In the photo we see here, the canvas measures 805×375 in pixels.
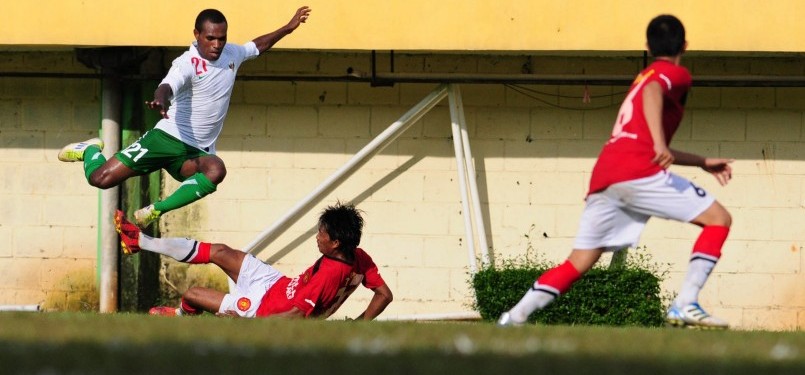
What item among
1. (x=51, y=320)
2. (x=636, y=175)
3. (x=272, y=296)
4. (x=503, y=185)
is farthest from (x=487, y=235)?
(x=51, y=320)

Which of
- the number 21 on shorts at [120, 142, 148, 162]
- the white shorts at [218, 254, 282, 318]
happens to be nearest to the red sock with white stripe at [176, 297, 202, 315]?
the white shorts at [218, 254, 282, 318]

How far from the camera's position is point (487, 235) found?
48.4 ft

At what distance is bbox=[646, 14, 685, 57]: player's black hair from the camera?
8391 mm

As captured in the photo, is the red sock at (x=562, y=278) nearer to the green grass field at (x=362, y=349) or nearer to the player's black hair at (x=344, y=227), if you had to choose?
the green grass field at (x=362, y=349)

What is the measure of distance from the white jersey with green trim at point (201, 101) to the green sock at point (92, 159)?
630 mm

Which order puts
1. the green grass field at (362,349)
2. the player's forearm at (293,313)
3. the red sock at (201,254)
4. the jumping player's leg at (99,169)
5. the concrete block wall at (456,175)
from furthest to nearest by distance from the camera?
1. the concrete block wall at (456,175)
2. the red sock at (201,254)
3. the jumping player's leg at (99,169)
4. the player's forearm at (293,313)
5. the green grass field at (362,349)

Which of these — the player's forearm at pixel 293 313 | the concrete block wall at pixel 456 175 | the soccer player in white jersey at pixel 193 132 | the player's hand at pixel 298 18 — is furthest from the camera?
the concrete block wall at pixel 456 175

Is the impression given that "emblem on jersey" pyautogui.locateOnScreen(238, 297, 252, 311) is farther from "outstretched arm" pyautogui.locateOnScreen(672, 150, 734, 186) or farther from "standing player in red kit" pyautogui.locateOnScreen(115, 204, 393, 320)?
"outstretched arm" pyautogui.locateOnScreen(672, 150, 734, 186)

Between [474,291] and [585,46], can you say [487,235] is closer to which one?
[474,291]

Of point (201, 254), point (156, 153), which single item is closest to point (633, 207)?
point (156, 153)

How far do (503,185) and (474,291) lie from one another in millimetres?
1265

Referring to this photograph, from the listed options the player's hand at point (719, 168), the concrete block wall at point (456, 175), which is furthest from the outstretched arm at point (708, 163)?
the concrete block wall at point (456, 175)

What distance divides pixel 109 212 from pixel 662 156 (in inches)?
319

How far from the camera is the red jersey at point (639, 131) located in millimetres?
8234
